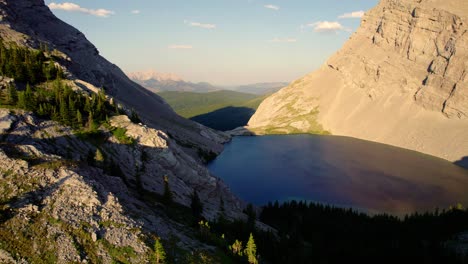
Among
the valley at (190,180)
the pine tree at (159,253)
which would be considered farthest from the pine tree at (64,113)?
the pine tree at (159,253)

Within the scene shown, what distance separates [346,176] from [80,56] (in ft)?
409

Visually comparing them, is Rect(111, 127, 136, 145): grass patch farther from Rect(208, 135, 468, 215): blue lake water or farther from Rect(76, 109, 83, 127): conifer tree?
Rect(208, 135, 468, 215): blue lake water

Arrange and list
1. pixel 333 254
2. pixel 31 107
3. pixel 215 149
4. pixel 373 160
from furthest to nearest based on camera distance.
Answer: pixel 215 149 → pixel 373 160 → pixel 333 254 → pixel 31 107

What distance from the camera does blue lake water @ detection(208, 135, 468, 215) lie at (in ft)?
318

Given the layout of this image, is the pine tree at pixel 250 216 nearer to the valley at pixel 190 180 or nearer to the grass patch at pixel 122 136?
the valley at pixel 190 180

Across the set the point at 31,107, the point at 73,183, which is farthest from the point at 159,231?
the point at 31,107

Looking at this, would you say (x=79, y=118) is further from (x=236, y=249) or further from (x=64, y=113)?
(x=236, y=249)

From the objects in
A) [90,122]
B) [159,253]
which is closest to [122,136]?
[90,122]

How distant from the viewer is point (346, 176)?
11862cm

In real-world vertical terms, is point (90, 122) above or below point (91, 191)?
above

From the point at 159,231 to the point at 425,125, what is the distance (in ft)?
579

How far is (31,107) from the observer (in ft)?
180

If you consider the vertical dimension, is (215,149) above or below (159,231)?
below

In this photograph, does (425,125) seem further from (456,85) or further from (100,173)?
(100,173)
